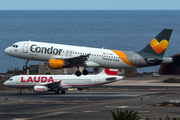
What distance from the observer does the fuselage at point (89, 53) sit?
66375 millimetres

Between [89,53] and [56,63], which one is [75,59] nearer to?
[89,53]

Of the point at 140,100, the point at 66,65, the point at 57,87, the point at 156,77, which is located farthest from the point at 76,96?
the point at 156,77

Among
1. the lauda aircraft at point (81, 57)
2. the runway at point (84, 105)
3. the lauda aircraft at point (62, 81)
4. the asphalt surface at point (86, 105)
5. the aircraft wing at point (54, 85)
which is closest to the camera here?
the asphalt surface at point (86, 105)

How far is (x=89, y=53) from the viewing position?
66250mm

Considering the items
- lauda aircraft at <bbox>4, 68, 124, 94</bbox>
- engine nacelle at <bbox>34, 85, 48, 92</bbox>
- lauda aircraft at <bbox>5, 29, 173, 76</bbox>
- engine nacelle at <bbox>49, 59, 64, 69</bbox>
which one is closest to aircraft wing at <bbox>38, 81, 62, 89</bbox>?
lauda aircraft at <bbox>4, 68, 124, 94</bbox>

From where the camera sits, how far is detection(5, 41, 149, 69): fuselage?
66.4 m

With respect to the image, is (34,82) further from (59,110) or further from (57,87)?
(59,110)

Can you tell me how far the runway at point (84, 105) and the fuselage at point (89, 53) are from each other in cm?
858

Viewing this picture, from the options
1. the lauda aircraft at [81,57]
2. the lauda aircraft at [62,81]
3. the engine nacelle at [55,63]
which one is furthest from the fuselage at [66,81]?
the engine nacelle at [55,63]

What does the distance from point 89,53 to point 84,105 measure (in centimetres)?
1337

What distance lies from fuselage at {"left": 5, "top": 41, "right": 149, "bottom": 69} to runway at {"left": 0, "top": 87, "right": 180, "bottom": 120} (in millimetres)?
8577

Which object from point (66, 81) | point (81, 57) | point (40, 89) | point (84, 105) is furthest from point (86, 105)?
point (40, 89)

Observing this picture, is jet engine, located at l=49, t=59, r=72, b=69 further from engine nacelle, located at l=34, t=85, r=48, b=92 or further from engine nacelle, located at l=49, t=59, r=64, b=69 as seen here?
engine nacelle, located at l=34, t=85, r=48, b=92

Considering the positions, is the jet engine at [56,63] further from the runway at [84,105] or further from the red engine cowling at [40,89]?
the red engine cowling at [40,89]
